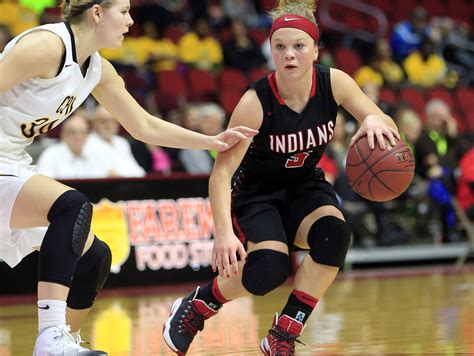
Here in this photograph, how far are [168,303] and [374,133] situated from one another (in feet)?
10.8

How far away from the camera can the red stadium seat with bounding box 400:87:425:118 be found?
41.4 ft

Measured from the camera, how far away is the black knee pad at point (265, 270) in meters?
3.87

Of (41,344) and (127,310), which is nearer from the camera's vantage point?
(41,344)

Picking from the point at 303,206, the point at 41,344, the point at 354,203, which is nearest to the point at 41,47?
the point at 41,344

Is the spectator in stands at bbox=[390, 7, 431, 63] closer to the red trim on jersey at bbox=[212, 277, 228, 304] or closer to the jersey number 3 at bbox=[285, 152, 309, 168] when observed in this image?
the jersey number 3 at bbox=[285, 152, 309, 168]

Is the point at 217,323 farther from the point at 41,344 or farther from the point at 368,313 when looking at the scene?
the point at 41,344

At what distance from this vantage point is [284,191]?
4.21m

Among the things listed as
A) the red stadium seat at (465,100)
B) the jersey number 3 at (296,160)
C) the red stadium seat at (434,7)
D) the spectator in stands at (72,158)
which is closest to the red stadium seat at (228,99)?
the spectator in stands at (72,158)

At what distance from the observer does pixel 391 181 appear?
12.7 feet

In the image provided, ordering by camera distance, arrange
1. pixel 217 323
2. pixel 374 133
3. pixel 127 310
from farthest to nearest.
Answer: pixel 127 310, pixel 217 323, pixel 374 133

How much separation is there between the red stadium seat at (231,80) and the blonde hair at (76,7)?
314 inches

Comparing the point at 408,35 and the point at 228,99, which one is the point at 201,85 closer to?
the point at 228,99

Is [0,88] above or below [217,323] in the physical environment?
above

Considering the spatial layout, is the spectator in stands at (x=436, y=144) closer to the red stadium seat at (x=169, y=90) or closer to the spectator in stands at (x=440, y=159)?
the spectator in stands at (x=440, y=159)
